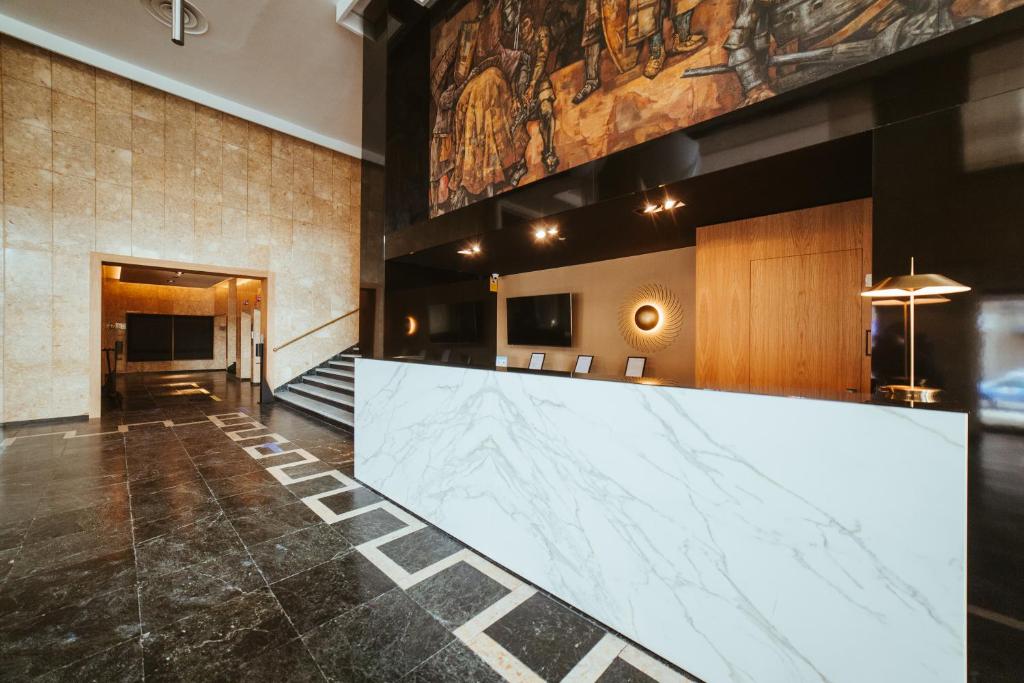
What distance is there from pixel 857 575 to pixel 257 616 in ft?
7.72

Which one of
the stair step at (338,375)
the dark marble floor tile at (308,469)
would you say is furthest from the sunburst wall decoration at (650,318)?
the stair step at (338,375)

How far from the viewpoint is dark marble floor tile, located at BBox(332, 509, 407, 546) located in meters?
2.54

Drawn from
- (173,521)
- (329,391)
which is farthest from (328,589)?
(329,391)

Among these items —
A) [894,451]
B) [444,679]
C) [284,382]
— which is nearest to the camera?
[894,451]

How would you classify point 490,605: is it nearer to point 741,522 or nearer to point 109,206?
point 741,522

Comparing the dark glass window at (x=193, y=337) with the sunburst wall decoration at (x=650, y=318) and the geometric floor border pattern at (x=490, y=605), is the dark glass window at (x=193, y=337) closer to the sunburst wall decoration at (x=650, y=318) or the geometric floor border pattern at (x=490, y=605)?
the geometric floor border pattern at (x=490, y=605)

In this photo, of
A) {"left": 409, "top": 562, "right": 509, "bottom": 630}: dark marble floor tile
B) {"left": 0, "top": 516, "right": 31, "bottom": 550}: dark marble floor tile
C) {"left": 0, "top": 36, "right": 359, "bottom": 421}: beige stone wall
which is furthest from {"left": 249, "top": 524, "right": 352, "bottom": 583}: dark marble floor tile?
{"left": 0, "top": 36, "right": 359, "bottom": 421}: beige stone wall

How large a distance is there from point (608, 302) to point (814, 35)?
3520 millimetres

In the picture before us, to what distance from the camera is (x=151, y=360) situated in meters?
12.8

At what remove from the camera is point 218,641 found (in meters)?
1.64

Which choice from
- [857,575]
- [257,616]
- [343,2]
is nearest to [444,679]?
[257,616]

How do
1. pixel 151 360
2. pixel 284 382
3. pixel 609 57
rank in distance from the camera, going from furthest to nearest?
pixel 151 360
pixel 284 382
pixel 609 57

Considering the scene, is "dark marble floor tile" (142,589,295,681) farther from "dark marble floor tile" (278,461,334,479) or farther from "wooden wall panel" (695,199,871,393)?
"wooden wall panel" (695,199,871,393)

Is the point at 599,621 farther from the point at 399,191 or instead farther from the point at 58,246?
the point at 58,246
